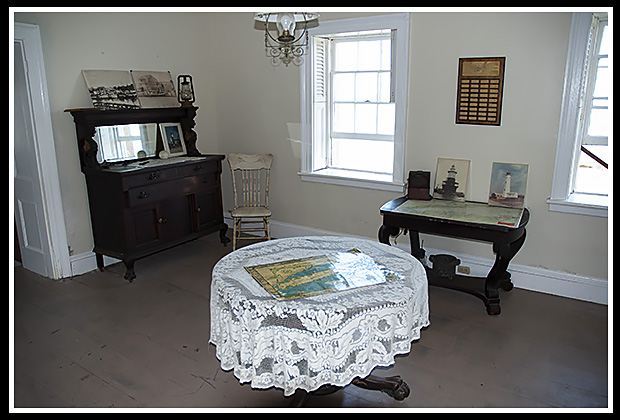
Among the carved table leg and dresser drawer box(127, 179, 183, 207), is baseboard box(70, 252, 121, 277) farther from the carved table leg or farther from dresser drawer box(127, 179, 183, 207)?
the carved table leg

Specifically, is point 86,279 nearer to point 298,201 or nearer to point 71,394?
point 71,394

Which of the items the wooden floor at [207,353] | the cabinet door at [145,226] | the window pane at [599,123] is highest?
the window pane at [599,123]

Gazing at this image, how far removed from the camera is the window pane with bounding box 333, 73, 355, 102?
457 cm

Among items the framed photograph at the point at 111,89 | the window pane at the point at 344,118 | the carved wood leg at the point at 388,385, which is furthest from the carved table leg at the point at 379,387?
the framed photograph at the point at 111,89

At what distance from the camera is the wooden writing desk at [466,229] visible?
3.35m

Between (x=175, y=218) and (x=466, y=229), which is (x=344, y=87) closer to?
(x=466, y=229)

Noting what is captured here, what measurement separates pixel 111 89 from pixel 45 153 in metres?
0.83

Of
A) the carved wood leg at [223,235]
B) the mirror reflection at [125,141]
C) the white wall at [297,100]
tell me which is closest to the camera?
the white wall at [297,100]

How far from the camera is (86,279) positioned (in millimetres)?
4160

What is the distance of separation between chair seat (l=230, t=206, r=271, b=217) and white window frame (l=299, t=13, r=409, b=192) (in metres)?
0.56

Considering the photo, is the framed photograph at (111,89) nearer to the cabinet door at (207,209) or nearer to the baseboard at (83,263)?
the cabinet door at (207,209)

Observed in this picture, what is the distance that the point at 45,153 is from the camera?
3916mm

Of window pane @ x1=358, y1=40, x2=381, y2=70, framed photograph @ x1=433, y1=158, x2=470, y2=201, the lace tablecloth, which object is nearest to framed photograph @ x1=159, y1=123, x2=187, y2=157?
window pane @ x1=358, y1=40, x2=381, y2=70

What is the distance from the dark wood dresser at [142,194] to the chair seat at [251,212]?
36 cm
